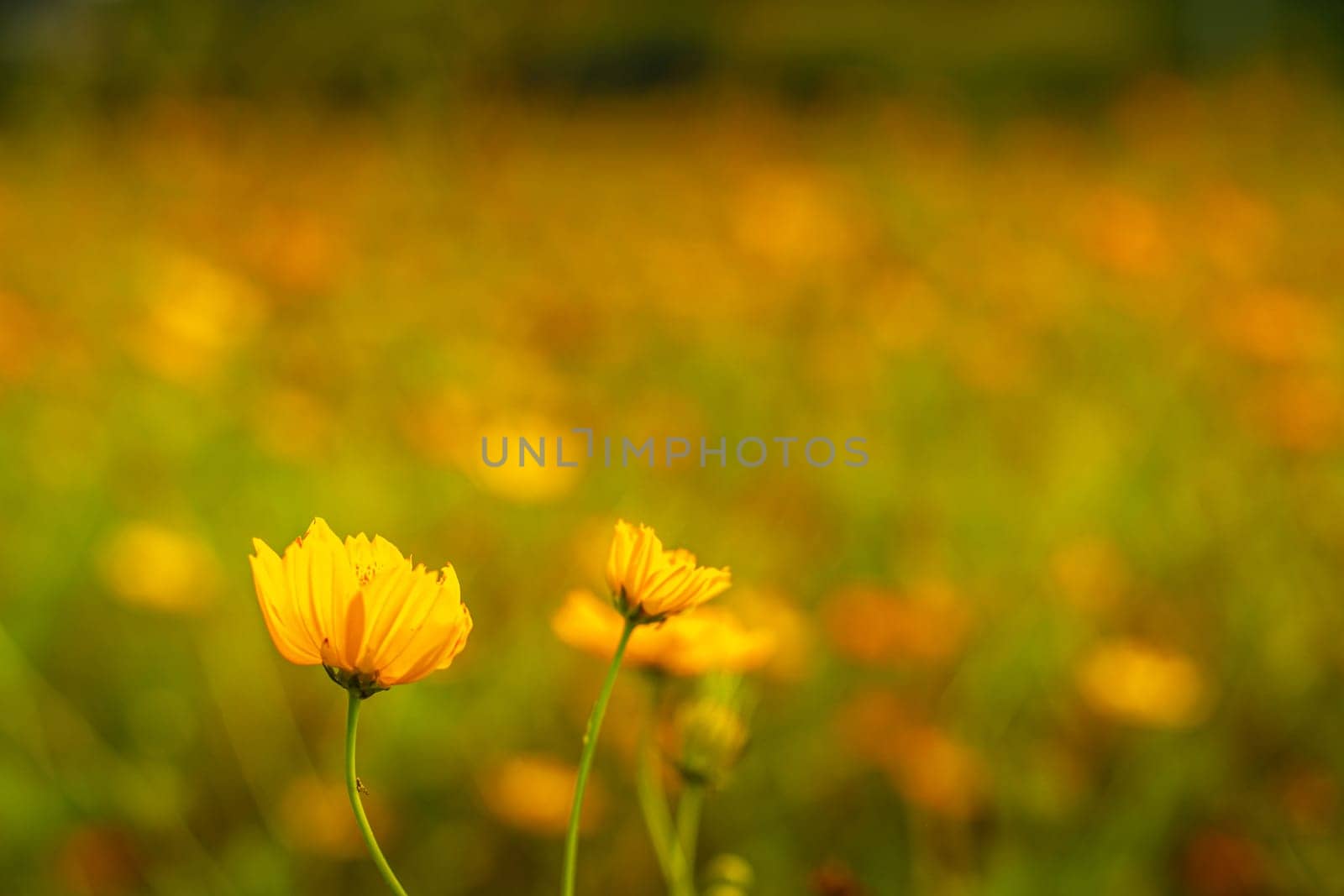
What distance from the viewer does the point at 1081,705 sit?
3.20 ft

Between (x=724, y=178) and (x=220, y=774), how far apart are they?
203 centimetres

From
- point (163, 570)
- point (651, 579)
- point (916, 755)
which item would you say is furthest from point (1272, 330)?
point (651, 579)

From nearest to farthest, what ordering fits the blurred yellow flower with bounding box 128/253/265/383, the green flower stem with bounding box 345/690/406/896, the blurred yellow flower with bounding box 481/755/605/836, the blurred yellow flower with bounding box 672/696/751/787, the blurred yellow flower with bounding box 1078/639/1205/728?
the green flower stem with bounding box 345/690/406/896
the blurred yellow flower with bounding box 672/696/751/787
the blurred yellow flower with bounding box 481/755/605/836
the blurred yellow flower with bounding box 1078/639/1205/728
the blurred yellow flower with bounding box 128/253/265/383

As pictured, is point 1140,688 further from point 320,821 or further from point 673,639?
point 673,639

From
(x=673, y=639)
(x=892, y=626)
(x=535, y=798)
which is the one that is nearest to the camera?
(x=673, y=639)

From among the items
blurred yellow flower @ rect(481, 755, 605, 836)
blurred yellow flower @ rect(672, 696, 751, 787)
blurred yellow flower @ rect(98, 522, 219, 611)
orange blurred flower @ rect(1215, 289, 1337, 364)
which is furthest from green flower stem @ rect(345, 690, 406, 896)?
orange blurred flower @ rect(1215, 289, 1337, 364)

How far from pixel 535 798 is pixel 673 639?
0.48 meters

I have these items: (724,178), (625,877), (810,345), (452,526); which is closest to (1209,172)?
(724,178)

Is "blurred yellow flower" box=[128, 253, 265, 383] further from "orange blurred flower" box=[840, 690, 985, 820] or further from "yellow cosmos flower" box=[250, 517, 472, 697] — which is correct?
"yellow cosmos flower" box=[250, 517, 472, 697]

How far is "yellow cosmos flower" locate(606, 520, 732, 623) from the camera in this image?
0.22m

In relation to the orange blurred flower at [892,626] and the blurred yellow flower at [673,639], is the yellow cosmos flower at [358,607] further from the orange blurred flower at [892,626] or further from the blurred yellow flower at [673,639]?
the orange blurred flower at [892,626]

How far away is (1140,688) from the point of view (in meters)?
0.87

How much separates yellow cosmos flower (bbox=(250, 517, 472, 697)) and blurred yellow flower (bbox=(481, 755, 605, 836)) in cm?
55

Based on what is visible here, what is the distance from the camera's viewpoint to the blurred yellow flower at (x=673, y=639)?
0.25 metres
